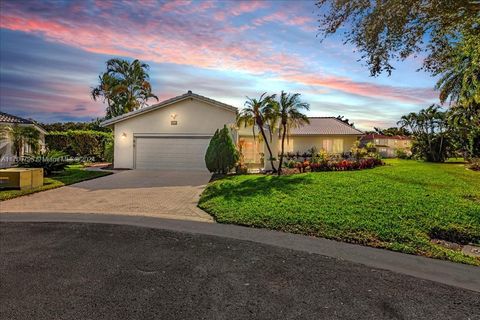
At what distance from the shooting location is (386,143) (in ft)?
139


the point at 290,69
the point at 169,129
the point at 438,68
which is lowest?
the point at 169,129

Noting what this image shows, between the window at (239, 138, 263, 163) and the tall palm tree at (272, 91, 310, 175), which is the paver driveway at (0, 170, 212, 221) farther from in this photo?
the window at (239, 138, 263, 163)

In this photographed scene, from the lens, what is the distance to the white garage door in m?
20.5

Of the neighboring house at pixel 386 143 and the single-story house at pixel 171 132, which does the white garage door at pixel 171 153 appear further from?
the neighboring house at pixel 386 143

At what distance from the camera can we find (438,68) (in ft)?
35.1

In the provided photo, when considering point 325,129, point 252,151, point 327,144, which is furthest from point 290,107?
point 325,129

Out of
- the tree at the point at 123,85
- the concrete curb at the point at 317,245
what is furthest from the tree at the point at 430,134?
the tree at the point at 123,85

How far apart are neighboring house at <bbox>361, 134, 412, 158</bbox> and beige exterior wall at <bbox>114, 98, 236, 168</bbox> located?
72.3 feet

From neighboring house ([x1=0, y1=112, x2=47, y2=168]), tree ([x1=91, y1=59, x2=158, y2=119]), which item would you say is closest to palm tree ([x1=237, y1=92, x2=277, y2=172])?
neighboring house ([x1=0, y1=112, x2=47, y2=168])

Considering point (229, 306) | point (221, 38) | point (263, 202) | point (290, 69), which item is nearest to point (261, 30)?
point (221, 38)

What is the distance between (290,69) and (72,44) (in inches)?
420

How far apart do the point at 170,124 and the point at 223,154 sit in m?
5.61

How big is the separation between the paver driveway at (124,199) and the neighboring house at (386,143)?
27.6 metres

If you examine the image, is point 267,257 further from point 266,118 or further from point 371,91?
point 371,91
